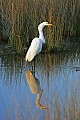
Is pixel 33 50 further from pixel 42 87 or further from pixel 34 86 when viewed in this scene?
pixel 42 87

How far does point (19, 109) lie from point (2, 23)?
5429mm

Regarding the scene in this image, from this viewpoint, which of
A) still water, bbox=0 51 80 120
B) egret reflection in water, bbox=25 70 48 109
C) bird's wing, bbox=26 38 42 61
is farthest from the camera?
bird's wing, bbox=26 38 42 61

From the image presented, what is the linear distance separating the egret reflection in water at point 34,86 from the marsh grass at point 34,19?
1939 millimetres

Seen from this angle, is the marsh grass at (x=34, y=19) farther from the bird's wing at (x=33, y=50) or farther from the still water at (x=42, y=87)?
the bird's wing at (x=33, y=50)

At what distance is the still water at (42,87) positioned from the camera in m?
4.25

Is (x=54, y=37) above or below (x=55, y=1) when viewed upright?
below

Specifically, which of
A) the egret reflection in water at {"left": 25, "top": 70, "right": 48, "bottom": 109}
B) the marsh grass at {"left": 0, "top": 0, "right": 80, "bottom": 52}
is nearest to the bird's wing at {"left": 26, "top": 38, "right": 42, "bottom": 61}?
the egret reflection in water at {"left": 25, "top": 70, "right": 48, "bottom": 109}

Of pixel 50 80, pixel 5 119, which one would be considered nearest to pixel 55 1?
pixel 50 80

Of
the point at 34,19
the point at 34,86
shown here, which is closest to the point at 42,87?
the point at 34,86

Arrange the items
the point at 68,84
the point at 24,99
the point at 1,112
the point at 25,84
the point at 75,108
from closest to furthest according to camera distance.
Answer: the point at 75,108, the point at 1,112, the point at 24,99, the point at 68,84, the point at 25,84

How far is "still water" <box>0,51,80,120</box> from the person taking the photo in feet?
13.9

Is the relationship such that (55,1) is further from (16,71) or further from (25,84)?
(25,84)

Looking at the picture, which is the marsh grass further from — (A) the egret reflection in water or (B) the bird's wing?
(A) the egret reflection in water

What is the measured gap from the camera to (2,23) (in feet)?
32.0
